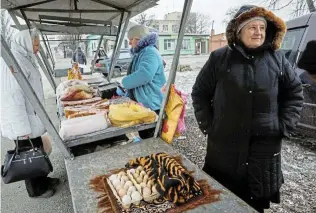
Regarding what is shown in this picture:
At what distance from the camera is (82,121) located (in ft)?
7.36

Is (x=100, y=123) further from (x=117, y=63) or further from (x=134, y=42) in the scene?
(x=117, y=63)

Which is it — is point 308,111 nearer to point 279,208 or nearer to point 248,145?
point 279,208

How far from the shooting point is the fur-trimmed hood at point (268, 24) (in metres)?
1.66

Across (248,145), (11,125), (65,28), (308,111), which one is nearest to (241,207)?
(248,145)

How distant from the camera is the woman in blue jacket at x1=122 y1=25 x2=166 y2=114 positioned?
277cm

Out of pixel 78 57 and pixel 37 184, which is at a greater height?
pixel 78 57

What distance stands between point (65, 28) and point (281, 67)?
4.84 metres

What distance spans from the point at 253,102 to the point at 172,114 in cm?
77

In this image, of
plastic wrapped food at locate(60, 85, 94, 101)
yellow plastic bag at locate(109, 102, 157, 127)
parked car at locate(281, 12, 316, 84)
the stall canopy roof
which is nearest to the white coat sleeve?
plastic wrapped food at locate(60, 85, 94, 101)

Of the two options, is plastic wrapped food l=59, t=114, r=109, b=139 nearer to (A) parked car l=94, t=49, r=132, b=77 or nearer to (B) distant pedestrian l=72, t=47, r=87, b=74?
(B) distant pedestrian l=72, t=47, r=87, b=74

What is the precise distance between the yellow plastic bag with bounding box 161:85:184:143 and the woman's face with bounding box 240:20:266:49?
77cm

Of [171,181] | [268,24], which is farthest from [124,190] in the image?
[268,24]

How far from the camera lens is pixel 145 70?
9.04 feet

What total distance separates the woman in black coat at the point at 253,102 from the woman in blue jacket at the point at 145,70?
1051mm
